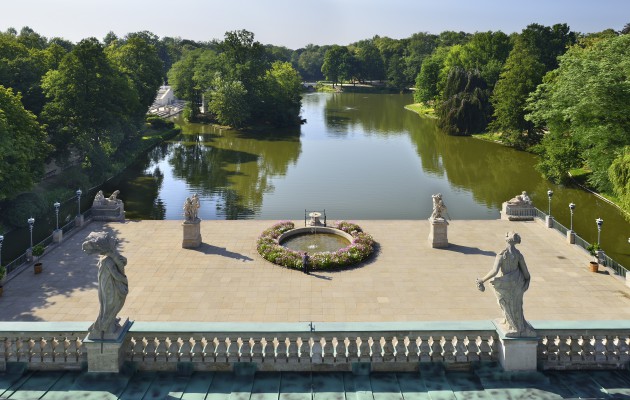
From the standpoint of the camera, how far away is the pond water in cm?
3956

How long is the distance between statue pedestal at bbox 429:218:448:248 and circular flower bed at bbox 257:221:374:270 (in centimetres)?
311

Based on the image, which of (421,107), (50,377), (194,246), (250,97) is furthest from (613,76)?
(421,107)

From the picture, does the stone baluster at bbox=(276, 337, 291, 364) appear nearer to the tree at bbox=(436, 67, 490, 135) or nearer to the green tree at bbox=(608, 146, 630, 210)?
the green tree at bbox=(608, 146, 630, 210)

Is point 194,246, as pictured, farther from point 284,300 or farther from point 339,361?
point 339,361

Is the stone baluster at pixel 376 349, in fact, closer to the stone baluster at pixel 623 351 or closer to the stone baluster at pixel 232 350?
the stone baluster at pixel 232 350

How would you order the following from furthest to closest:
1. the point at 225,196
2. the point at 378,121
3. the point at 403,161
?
the point at 378,121 < the point at 403,161 < the point at 225,196

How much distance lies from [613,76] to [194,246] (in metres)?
29.1

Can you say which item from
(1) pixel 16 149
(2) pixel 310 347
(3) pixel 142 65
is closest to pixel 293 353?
(2) pixel 310 347

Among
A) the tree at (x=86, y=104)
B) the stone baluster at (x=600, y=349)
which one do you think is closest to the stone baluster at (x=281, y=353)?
the stone baluster at (x=600, y=349)

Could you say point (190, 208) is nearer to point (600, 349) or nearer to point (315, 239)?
point (315, 239)

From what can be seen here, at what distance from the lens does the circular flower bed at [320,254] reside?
25.1 meters

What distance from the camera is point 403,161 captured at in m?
58.9

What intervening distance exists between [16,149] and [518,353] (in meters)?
31.2

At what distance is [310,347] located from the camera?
1002 cm
